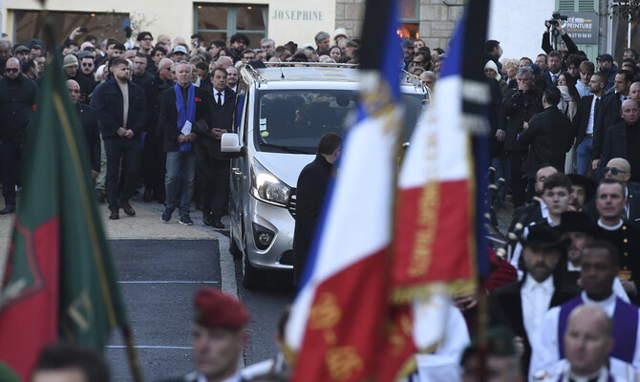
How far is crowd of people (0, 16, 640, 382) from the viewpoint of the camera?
23.6 feet

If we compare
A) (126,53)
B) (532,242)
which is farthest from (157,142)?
(532,242)

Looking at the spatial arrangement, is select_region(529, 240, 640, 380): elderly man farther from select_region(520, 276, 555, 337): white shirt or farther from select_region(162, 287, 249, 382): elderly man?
select_region(162, 287, 249, 382): elderly man

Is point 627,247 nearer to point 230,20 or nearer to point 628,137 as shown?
point 628,137

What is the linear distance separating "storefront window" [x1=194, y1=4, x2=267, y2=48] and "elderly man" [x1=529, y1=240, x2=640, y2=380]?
2806 centimetres

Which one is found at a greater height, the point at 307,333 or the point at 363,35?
the point at 363,35

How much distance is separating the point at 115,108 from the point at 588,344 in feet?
38.8

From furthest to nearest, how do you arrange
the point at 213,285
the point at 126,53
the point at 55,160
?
the point at 126,53 < the point at 213,285 < the point at 55,160

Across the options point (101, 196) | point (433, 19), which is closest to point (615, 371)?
point (101, 196)

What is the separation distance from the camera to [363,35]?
4.53m

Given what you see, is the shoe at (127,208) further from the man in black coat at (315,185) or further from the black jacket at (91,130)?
the man in black coat at (315,185)

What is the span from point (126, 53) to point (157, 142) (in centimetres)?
238

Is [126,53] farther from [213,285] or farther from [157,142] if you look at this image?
[213,285]

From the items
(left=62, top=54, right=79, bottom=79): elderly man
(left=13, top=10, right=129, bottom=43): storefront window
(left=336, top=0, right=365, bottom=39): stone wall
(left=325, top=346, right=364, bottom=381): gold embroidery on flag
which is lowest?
(left=325, top=346, right=364, bottom=381): gold embroidery on flag

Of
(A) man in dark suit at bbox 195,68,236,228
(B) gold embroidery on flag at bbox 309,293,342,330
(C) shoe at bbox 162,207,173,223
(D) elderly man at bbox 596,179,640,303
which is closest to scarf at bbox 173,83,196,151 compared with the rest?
(A) man in dark suit at bbox 195,68,236,228
